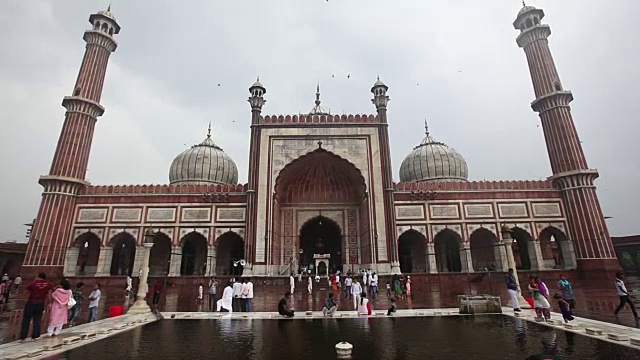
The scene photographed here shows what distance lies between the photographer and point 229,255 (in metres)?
24.5

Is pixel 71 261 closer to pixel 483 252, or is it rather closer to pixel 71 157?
pixel 71 157

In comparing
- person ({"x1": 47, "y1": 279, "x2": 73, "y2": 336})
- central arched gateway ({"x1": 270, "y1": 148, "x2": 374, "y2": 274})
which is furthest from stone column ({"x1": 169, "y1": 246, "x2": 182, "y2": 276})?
person ({"x1": 47, "y1": 279, "x2": 73, "y2": 336})

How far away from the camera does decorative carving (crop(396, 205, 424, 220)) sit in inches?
885

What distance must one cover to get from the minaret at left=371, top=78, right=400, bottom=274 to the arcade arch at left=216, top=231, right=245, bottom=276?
10.4 meters

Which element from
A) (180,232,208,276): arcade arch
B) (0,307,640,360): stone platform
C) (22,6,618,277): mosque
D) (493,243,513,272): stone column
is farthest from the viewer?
(180,232,208,276): arcade arch

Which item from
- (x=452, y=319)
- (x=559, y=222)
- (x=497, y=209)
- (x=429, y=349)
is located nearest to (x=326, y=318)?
(x=452, y=319)

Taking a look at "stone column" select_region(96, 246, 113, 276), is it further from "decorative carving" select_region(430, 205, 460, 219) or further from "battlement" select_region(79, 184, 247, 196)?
"decorative carving" select_region(430, 205, 460, 219)

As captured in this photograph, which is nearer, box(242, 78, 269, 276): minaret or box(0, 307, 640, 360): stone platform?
box(0, 307, 640, 360): stone platform

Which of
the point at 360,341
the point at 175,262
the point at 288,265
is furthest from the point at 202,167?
the point at 360,341

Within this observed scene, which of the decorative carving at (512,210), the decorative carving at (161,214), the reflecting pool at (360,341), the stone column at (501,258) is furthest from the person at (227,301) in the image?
the decorative carving at (512,210)

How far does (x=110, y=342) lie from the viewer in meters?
6.01

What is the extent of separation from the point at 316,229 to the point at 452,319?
18943 mm

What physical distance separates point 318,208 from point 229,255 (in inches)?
289

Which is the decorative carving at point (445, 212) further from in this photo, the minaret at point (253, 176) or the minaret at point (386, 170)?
the minaret at point (253, 176)
